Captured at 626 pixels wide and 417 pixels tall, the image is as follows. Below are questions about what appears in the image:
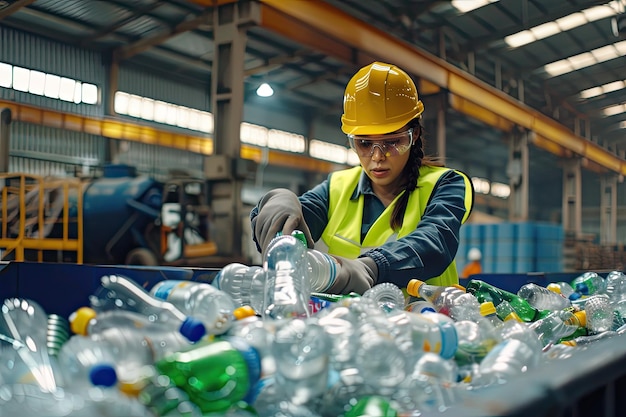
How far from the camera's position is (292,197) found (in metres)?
2.02

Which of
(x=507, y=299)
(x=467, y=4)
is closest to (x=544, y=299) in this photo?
(x=507, y=299)

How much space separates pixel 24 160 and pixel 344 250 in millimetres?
9861

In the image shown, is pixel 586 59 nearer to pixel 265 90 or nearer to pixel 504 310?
pixel 265 90

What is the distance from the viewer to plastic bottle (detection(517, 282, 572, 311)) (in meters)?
1.95

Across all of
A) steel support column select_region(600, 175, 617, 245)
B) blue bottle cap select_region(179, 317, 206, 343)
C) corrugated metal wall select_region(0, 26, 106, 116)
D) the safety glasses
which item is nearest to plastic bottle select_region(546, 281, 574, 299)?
the safety glasses

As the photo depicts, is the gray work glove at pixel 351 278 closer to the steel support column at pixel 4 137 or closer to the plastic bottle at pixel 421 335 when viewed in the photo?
the plastic bottle at pixel 421 335

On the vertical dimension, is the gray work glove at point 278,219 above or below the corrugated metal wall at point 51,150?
below

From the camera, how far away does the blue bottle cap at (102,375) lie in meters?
0.74

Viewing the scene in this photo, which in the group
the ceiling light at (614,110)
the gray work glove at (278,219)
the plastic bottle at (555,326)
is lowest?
the plastic bottle at (555,326)

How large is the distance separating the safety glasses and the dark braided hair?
10cm

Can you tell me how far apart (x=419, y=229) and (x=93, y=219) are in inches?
272

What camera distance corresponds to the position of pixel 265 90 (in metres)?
13.3

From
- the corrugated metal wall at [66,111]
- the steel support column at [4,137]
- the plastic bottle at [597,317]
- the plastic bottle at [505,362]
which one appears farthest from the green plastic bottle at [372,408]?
the corrugated metal wall at [66,111]

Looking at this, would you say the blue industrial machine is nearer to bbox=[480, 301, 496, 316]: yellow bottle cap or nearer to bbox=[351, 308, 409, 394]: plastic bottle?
bbox=[480, 301, 496, 316]: yellow bottle cap
